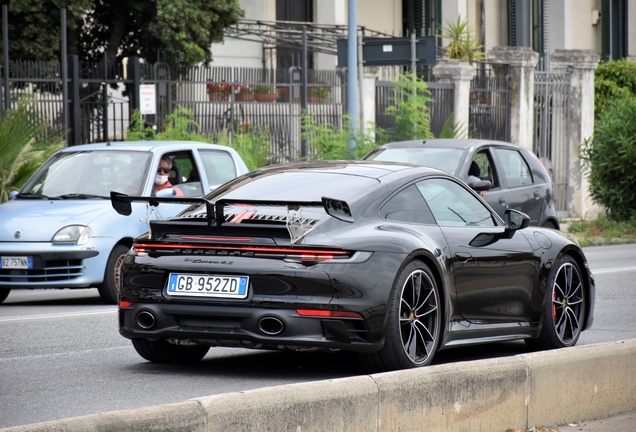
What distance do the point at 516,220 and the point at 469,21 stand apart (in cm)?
3744

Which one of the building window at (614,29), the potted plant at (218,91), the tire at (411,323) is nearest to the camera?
the tire at (411,323)

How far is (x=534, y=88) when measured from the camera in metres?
28.5

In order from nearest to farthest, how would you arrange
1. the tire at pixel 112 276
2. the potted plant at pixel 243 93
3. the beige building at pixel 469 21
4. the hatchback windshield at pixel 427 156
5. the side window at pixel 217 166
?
the tire at pixel 112 276 < the side window at pixel 217 166 < the hatchback windshield at pixel 427 156 < the potted plant at pixel 243 93 < the beige building at pixel 469 21

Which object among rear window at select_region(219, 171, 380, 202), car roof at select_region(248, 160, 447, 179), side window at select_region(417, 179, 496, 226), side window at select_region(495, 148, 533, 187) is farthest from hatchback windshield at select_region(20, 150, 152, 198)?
side window at select_region(417, 179, 496, 226)

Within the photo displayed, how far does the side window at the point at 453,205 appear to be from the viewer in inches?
325

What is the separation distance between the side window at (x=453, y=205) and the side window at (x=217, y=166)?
5.60 metres

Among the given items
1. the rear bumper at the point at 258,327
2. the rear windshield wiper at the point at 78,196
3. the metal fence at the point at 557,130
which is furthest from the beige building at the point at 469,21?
the rear bumper at the point at 258,327

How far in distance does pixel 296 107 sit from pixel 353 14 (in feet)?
8.65

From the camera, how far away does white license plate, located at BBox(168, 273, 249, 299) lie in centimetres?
721

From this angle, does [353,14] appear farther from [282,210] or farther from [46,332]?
[282,210]

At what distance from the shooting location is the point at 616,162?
81.1 feet

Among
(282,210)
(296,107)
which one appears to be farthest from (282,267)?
(296,107)

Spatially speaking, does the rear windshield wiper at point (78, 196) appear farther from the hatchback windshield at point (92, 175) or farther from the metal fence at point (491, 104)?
the metal fence at point (491, 104)

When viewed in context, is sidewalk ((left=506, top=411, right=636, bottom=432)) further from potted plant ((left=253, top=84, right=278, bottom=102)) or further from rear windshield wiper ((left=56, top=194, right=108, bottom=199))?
potted plant ((left=253, top=84, right=278, bottom=102))
